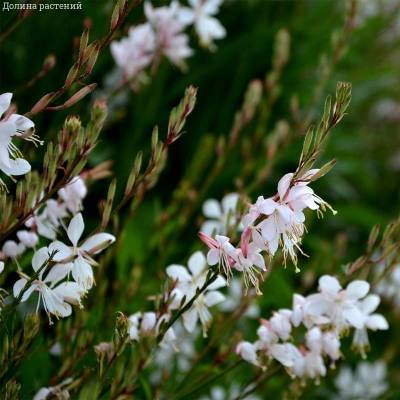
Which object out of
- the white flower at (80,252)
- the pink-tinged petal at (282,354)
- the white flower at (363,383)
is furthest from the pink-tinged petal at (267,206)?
the white flower at (363,383)

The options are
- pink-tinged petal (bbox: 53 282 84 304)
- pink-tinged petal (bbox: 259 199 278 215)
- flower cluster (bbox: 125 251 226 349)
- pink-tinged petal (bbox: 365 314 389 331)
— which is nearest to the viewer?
pink-tinged petal (bbox: 259 199 278 215)

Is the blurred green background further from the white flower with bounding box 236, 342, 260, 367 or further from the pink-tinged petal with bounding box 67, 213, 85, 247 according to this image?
the pink-tinged petal with bounding box 67, 213, 85, 247

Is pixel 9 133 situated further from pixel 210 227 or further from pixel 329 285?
pixel 210 227

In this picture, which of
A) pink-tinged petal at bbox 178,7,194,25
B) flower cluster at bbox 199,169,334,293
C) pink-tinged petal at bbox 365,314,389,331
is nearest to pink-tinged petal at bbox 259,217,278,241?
flower cluster at bbox 199,169,334,293

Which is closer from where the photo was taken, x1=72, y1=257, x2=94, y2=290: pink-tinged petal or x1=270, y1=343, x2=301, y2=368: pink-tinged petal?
x1=72, y1=257, x2=94, y2=290: pink-tinged petal

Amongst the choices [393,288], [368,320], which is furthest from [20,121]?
[393,288]

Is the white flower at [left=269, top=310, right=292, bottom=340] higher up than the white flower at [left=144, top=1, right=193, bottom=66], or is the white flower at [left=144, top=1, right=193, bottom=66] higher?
the white flower at [left=144, top=1, right=193, bottom=66]

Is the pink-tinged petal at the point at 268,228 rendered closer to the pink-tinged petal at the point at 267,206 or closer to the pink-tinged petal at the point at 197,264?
the pink-tinged petal at the point at 267,206
